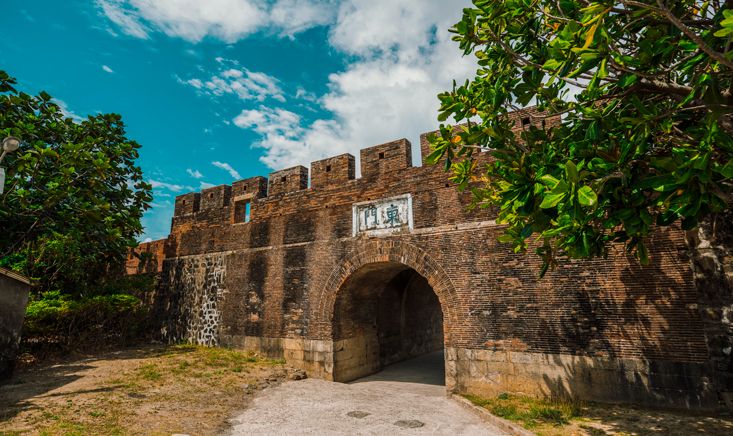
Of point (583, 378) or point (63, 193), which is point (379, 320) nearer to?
point (583, 378)

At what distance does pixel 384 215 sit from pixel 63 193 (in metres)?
7.06

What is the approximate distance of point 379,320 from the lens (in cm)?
1162

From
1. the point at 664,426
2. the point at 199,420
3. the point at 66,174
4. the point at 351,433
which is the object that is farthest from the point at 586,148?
the point at 66,174

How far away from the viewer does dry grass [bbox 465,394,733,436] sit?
5303 mm

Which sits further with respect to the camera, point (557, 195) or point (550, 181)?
point (550, 181)

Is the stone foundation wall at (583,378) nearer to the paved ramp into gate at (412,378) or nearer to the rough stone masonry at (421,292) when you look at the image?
the rough stone masonry at (421,292)

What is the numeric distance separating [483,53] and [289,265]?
8064 mm

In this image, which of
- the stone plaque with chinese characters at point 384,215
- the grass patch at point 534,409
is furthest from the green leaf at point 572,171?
the stone plaque with chinese characters at point 384,215

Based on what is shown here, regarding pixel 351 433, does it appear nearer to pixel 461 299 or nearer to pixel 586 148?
pixel 461 299

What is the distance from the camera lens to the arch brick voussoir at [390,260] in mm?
8266

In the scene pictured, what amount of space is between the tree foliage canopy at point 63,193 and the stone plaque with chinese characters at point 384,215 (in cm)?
589

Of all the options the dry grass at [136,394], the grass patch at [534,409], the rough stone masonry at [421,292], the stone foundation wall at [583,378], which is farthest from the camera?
the rough stone masonry at [421,292]

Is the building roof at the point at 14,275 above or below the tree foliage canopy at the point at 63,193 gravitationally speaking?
below

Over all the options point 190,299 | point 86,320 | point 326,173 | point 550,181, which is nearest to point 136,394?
point 86,320
